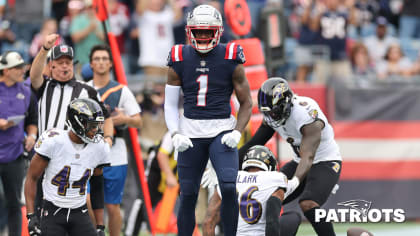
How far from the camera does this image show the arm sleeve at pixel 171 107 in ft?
20.8

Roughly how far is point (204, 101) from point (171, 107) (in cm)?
36

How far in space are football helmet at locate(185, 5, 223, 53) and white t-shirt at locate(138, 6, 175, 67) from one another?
6242 mm

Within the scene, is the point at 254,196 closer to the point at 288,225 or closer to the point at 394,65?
the point at 288,225

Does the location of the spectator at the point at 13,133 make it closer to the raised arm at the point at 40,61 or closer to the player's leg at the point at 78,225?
the raised arm at the point at 40,61

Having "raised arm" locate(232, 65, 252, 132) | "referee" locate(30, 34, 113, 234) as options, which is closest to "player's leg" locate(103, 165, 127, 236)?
"referee" locate(30, 34, 113, 234)

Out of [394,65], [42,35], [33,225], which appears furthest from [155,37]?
[33,225]

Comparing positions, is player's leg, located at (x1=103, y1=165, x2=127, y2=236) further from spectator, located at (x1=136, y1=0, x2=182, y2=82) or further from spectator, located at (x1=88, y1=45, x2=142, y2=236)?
spectator, located at (x1=136, y1=0, x2=182, y2=82)

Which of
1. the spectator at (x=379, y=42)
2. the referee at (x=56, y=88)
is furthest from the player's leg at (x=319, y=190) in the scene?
the spectator at (x=379, y=42)

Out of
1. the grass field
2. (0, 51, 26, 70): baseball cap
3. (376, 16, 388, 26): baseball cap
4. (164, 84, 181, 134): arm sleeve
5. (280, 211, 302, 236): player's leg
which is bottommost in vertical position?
the grass field

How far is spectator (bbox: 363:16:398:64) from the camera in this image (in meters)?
13.9

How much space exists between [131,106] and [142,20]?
507cm

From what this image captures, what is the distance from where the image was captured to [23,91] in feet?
26.0

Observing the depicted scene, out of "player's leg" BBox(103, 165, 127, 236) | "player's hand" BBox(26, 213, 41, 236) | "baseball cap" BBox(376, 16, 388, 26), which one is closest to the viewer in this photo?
"player's hand" BBox(26, 213, 41, 236)

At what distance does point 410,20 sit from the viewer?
15.4m
